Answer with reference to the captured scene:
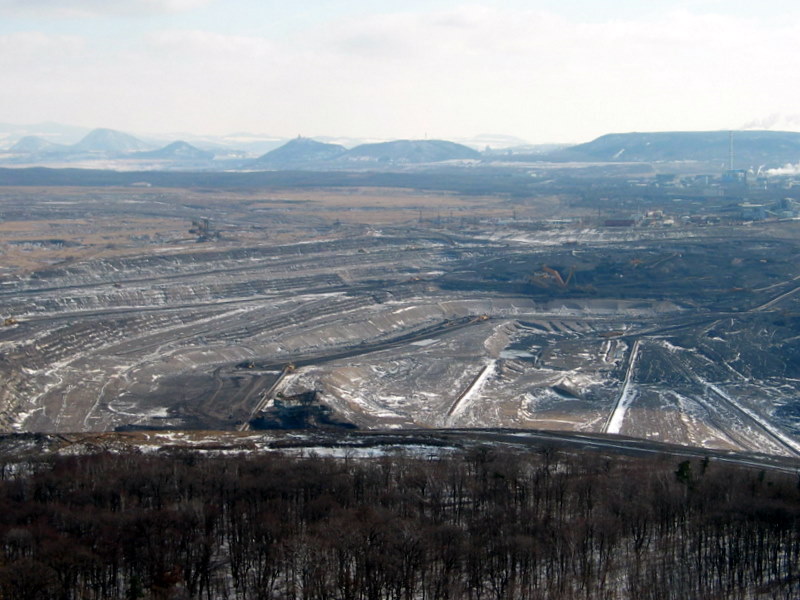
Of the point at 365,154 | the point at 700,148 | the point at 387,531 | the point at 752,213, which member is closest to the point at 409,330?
the point at 387,531

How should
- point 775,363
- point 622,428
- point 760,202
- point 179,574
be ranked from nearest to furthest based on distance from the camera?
point 179,574, point 622,428, point 775,363, point 760,202

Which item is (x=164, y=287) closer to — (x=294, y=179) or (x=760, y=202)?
(x=760, y=202)

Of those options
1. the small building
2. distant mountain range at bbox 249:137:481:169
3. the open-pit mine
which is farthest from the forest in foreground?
distant mountain range at bbox 249:137:481:169

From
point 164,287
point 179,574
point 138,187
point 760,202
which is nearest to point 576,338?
point 164,287

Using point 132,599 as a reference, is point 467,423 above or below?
below

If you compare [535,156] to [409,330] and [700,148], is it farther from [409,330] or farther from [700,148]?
[409,330]

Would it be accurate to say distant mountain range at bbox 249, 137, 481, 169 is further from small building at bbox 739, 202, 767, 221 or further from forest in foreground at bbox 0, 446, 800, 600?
forest in foreground at bbox 0, 446, 800, 600

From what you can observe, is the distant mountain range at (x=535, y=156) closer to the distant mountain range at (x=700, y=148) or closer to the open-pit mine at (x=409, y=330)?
the distant mountain range at (x=700, y=148)
